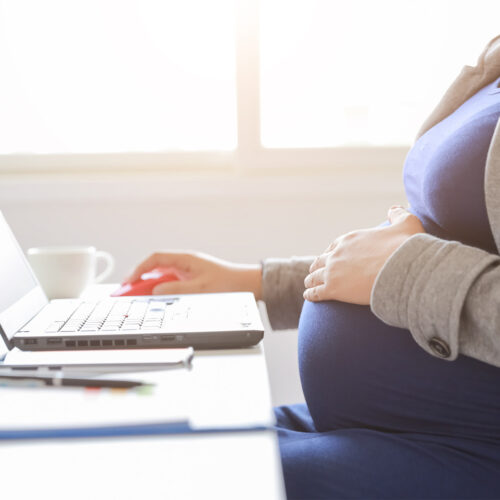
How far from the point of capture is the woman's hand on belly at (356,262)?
1.98ft

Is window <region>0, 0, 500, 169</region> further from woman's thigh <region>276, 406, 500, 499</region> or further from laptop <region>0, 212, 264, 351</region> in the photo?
woman's thigh <region>276, 406, 500, 499</region>

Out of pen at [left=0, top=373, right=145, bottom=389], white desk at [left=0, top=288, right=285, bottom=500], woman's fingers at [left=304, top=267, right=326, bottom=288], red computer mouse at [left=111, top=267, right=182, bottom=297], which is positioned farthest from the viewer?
red computer mouse at [left=111, top=267, right=182, bottom=297]

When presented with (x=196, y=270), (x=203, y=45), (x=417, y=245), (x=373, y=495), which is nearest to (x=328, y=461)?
(x=373, y=495)

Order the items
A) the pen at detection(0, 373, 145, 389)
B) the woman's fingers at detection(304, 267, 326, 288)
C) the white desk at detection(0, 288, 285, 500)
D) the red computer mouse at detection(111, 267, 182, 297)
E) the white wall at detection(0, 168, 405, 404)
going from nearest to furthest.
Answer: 1. the white desk at detection(0, 288, 285, 500)
2. the pen at detection(0, 373, 145, 389)
3. the woman's fingers at detection(304, 267, 326, 288)
4. the red computer mouse at detection(111, 267, 182, 297)
5. the white wall at detection(0, 168, 405, 404)

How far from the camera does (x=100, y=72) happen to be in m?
1.39

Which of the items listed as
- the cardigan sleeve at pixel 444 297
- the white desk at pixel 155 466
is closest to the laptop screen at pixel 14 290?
the white desk at pixel 155 466

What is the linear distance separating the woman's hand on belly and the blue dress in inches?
0.7

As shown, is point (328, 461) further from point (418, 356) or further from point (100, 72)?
point (100, 72)

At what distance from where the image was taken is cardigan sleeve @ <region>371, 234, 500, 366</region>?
0.47 meters

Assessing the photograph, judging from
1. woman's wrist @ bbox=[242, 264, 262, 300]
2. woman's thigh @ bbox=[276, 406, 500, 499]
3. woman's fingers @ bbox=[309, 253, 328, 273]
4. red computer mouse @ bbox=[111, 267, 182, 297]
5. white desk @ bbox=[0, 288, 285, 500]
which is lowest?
woman's thigh @ bbox=[276, 406, 500, 499]

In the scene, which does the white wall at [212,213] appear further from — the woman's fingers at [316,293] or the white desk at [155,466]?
the white desk at [155,466]

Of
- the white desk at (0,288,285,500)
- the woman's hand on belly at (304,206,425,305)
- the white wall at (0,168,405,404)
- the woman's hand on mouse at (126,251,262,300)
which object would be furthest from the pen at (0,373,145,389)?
the white wall at (0,168,405,404)

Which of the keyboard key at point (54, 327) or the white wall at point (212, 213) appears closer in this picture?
the keyboard key at point (54, 327)

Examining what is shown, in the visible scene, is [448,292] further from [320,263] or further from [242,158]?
[242,158]
